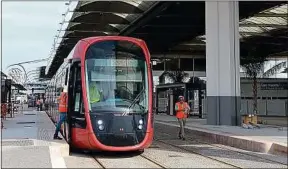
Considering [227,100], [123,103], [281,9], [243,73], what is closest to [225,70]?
[227,100]

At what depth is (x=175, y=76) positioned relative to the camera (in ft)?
168

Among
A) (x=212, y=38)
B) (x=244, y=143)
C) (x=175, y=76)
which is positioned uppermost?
(x=212, y=38)

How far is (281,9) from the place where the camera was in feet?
99.9

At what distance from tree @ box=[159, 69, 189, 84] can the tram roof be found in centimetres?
301

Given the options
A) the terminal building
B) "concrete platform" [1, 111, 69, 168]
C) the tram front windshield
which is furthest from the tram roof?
"concrete platform" [1, 111, 69, 168]

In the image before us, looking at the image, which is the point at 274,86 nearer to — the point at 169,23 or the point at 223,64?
the point at 169,23

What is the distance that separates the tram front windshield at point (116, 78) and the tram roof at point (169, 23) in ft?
41.9

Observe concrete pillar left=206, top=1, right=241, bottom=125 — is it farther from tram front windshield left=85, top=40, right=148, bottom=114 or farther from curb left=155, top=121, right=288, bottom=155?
tram front windshield left=85, top=40, right=148, bottom=114

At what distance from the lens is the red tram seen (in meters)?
13.4

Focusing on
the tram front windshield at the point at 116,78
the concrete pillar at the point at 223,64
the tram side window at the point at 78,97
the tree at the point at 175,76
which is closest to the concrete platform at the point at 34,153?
the tram side window at the point at 78,97

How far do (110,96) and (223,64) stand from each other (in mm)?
11252

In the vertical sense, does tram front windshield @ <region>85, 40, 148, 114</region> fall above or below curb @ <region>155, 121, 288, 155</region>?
above

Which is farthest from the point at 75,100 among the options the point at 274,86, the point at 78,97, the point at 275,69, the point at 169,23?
the point at 275,69

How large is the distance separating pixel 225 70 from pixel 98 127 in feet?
38.9
